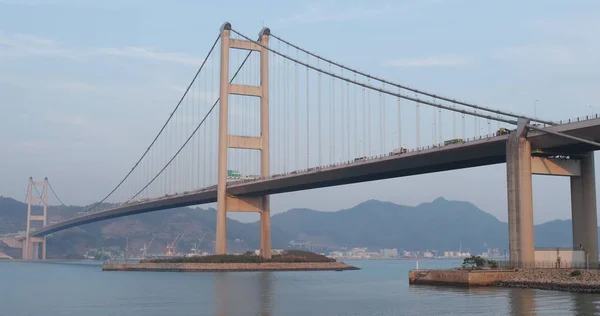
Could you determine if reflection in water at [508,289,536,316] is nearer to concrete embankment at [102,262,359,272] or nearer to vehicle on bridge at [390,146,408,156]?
vehicle on bridge at [390,146,408,156]

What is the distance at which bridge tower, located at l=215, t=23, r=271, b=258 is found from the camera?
80375mm

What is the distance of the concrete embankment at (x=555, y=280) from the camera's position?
41.0 metres

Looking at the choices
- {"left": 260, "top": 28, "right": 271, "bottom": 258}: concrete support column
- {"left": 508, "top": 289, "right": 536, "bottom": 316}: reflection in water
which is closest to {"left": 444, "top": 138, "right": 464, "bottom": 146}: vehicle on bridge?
{"left": 508, "top": 289, "right": 536, "bottom": 316}: reflection in water

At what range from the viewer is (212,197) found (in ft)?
282

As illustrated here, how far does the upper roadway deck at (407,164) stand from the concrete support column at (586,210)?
138cm

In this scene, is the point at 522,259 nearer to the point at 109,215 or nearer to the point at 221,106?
the point at 221,106

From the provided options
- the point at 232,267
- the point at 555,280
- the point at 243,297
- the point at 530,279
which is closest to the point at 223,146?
the point at 232,267

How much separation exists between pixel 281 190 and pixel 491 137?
105 feet

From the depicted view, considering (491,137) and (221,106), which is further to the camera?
(221,106)

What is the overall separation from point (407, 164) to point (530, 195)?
1340cm

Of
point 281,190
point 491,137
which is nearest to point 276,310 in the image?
point 491,137

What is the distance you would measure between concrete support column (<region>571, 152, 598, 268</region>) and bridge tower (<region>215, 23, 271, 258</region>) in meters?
36.8

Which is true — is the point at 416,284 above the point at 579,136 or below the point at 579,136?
below

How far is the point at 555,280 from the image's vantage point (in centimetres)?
4322
